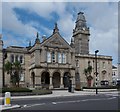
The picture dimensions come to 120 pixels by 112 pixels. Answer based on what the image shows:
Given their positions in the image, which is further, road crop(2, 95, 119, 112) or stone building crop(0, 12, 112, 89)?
stone building crop(0, 12, 112, 89)

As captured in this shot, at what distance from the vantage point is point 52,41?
61250mm

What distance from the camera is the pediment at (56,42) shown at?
60656 mm

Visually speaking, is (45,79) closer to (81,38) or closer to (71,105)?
(81,38)

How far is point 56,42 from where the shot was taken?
202 ft

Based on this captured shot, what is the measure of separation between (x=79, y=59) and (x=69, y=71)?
8254mm

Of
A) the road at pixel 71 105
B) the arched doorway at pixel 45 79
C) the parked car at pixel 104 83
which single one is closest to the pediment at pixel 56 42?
the arched doorway at pixel 45 79

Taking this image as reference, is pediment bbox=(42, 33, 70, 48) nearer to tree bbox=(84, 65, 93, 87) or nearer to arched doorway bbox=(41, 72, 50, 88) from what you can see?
arched doorway bbox=(41, 72, 50, 88)

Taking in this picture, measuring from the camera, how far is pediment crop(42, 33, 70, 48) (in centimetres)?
6066

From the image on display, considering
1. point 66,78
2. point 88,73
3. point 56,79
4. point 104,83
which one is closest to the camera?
point 56,79

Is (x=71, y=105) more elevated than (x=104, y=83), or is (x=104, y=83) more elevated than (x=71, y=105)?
(x=104, y=83)

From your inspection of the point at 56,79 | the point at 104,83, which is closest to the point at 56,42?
the point at 56,79

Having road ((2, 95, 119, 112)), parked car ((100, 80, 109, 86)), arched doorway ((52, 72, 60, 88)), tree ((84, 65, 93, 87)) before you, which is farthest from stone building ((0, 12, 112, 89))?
road ((2, 95, 119, 112))

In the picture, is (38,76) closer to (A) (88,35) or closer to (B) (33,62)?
(B) (33,62)

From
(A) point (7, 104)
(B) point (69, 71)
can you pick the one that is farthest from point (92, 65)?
(A) point (7, 104)
